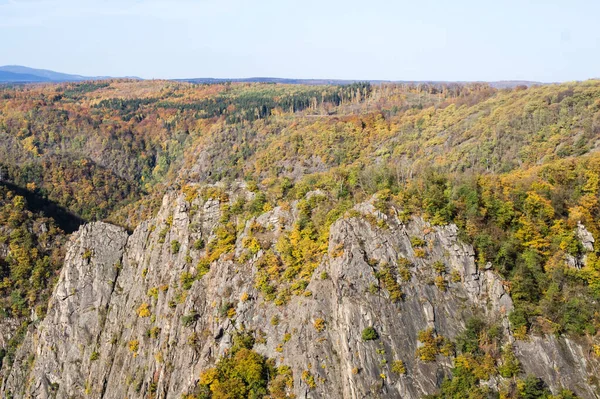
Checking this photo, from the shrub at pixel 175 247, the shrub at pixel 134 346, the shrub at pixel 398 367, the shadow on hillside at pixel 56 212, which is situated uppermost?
the shrub at pixel 175 247

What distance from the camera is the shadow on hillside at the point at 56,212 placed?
406 feet

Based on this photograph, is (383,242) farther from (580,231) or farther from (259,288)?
(580,231)

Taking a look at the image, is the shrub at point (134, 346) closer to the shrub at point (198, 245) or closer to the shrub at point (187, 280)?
the shrub at point (187, 280)

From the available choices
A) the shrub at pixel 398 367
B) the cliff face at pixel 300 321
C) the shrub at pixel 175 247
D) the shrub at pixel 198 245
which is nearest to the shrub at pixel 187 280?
the cliff face at pixel 300 321

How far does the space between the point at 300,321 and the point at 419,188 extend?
21398mm

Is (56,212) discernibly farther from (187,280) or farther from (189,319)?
(189,319)

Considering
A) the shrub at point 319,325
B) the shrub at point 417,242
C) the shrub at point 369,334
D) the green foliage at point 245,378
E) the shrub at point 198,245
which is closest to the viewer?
the shrub at point 369,334

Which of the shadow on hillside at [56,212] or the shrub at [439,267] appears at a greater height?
the shrub at [439,267]

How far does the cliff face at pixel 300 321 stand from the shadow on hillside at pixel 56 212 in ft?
207

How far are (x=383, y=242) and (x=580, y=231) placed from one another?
2088cm

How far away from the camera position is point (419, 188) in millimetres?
54094

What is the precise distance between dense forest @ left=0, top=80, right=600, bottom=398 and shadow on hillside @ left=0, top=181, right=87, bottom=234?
3199 millimetres

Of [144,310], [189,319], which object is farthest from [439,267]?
[144,310]

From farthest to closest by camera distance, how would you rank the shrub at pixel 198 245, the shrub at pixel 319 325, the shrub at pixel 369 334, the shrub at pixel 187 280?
the shrub at pixel 198 245, the shrub at pixel 187 280, the shrub at pixel 319 325, the shrub at pixel 369 334
